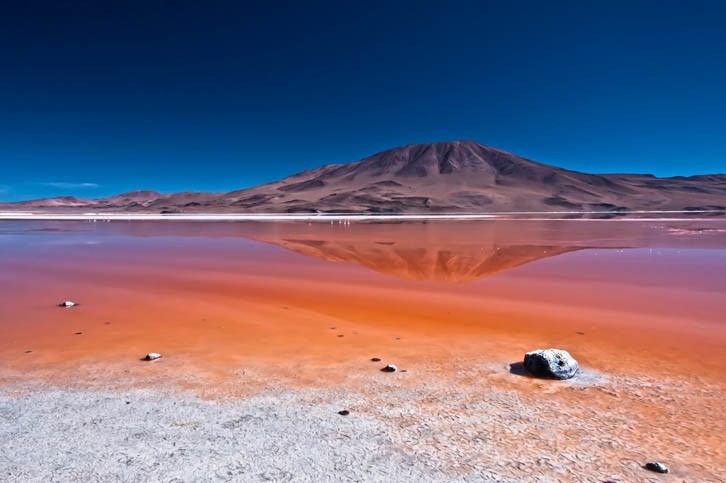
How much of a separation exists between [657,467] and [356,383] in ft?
8.46

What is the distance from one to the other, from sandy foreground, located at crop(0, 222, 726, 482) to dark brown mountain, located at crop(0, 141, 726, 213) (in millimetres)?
88527

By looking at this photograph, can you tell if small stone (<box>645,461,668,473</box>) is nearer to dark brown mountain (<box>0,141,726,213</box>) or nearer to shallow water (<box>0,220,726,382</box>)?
shallow water (<box>0,220,726,382</box>)

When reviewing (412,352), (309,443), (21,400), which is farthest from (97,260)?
(309,443)

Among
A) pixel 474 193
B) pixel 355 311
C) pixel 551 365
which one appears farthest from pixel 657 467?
pixel 474 193

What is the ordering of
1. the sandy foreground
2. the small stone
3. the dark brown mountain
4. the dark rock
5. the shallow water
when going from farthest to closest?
the dark brown mountain, the shallow water, the dark rock, the sandy foreground, the small stone

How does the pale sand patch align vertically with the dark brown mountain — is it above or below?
below

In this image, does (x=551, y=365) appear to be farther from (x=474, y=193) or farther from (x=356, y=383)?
(x=474, y=193)

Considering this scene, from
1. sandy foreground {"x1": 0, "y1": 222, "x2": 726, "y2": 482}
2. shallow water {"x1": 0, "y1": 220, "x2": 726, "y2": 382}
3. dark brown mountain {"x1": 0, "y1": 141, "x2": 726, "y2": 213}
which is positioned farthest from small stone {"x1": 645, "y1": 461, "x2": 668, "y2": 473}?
dark brown mountain {"x1": 0, "y1": 141, "x2": 726, "y2": 213}

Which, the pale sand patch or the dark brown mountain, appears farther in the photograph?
the dark brown mountain

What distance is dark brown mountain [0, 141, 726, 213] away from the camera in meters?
115

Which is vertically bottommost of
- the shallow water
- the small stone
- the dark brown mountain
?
the small stone

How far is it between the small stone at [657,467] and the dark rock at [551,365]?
1.63m

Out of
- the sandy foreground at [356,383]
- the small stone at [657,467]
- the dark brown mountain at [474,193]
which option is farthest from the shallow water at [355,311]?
the dark brown mountain at [474,193]

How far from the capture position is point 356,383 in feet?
15.2
